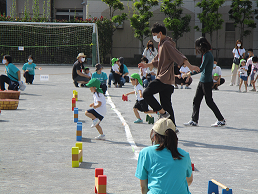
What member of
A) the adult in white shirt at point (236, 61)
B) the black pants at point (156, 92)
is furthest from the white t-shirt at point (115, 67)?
the black pants at point (156, 92)

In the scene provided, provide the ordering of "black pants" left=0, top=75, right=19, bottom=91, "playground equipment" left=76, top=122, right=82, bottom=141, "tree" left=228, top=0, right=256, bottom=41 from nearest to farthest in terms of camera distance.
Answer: "playground equipment" left=76, top=122, right=82, bottom=141, "black pants" left=0, top=75, right=19, bottom=91, "tree" left=228, top=0, right=256, bottom=41

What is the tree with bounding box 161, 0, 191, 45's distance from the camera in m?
33.2

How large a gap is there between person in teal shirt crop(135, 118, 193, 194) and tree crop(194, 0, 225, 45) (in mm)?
31201

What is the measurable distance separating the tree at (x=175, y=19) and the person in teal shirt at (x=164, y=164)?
30876mm

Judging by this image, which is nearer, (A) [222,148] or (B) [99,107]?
(A) [222,148]

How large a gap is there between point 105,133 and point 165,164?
14.9ft

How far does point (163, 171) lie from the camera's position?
3008mm

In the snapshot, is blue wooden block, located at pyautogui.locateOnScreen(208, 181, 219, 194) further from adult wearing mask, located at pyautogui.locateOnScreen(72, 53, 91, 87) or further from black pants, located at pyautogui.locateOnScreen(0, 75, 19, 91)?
adult wearing mask, located at pyautogui.locateOnScreen(72, 53, 91, 87)

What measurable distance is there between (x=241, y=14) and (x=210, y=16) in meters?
3.76

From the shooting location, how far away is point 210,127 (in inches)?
Result: 326

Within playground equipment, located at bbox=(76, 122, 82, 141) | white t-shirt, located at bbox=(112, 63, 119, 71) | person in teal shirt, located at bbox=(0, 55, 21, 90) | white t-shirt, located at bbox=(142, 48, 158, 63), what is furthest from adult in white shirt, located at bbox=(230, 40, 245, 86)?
playground equipment, located at bbox=(76, 122, 82, 141)

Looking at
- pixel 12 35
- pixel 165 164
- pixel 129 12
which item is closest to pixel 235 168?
pixel 165 164

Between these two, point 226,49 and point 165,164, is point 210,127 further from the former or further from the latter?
point 226,49

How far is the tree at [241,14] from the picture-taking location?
1300 inches
